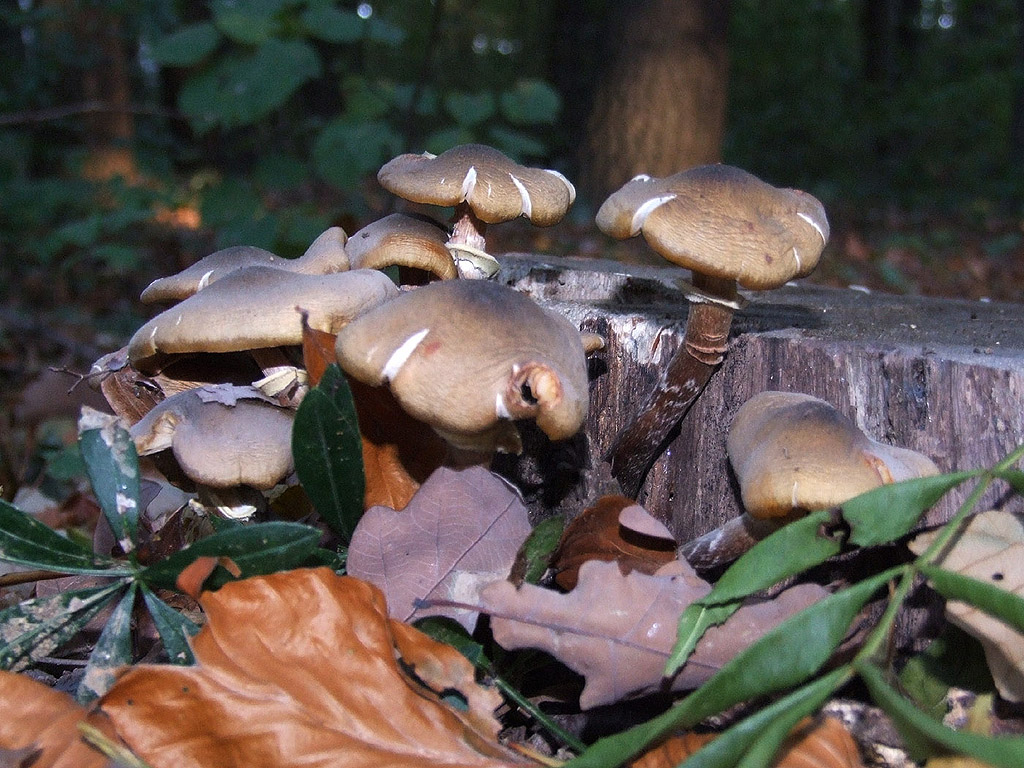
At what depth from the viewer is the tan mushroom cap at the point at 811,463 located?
1.39 m

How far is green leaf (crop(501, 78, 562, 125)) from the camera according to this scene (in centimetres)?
455

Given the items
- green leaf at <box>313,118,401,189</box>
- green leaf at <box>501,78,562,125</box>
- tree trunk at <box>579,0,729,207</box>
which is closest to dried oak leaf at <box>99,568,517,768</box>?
green leaf at <box>313,118,401,189</box>

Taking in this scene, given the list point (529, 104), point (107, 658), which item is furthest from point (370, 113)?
point (107, 658)

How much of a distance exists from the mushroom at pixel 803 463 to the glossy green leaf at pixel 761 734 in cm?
34

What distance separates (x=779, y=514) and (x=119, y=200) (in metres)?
6.33

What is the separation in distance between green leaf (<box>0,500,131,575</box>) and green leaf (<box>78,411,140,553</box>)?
0.07 m

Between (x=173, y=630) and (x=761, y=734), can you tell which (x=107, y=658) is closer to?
(x=173, y=630)

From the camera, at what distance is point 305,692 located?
4.07ft

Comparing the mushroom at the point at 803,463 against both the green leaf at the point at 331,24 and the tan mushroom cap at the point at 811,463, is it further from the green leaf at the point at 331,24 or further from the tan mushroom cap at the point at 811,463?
the green leaf at the point at 331,24

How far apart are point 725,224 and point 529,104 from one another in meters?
3.37

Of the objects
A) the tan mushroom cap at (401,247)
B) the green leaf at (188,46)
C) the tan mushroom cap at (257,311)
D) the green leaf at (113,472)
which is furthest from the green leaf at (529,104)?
the green leaf at (113,472)

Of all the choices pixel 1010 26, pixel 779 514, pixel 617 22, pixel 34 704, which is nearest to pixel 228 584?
pixel 34 704

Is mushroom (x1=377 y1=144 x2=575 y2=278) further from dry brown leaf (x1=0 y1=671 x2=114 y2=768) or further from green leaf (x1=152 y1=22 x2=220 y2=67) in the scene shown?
green leaf (x1=152 y1=22 x2=220 y2=67)

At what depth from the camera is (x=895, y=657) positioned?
1669 mm
